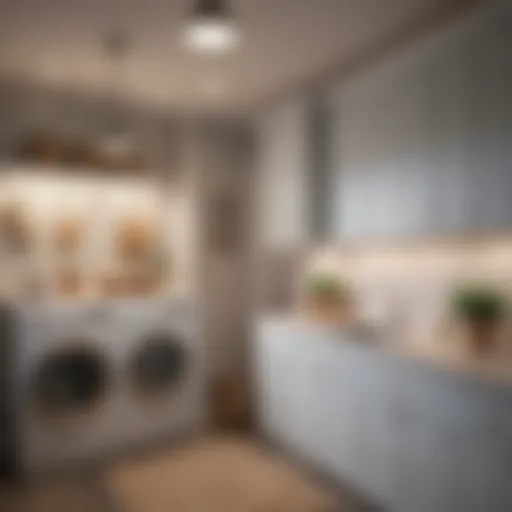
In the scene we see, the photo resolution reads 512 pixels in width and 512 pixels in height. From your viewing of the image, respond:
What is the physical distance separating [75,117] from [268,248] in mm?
1723

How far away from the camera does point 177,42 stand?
2820 millimetres

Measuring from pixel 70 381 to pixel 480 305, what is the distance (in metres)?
2.34

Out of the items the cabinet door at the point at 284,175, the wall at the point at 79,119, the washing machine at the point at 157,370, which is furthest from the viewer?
the cabinet door at the point at 284,175

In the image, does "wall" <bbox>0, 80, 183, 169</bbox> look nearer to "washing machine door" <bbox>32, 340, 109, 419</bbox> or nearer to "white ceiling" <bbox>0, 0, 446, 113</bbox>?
"white ceiling" <bbox>0, 0, 446, 113</bbox>

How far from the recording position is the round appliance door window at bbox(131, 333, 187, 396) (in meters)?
3.55

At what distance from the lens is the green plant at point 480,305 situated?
2463 millimetres

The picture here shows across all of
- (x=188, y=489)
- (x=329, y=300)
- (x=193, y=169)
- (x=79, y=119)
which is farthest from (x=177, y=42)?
(x=188, y=489)

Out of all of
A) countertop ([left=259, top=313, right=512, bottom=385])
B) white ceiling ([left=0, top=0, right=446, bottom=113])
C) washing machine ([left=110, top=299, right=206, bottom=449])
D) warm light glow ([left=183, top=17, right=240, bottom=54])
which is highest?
white ceiling ([left=0, top=0, right=446, bottom=113])

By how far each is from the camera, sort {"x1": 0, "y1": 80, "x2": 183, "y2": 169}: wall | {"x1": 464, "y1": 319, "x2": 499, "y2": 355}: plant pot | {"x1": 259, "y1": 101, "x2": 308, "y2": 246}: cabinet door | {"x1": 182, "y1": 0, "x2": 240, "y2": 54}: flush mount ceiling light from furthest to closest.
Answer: {"x1": 259, "y1": 101, "x2": 308, "y2": 246}: cabinet door → {"x1": 0, "y1": 80, "x2": 183, "y2": 169}: wall → {"x1": 464, "y1": 319, "x2": 499, "y2": 355}: plant pot → {"x1": 182, "y1": 0, "x2": 240, "y2": 54}: flush mount ceiling light

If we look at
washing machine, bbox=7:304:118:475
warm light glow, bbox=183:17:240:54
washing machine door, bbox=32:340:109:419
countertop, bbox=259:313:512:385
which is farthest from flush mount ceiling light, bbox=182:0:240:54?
washing machine door, bbox=32:340:109:419

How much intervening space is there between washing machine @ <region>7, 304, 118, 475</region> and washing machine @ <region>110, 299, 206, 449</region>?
0.31 feet

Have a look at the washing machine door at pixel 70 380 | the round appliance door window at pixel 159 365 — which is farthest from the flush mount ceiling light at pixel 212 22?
the round appliance door window at pixel 159 365

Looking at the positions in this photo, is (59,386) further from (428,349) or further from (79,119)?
(428,349)

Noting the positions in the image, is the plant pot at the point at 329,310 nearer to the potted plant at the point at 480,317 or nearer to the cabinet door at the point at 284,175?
the cabinet door at the point at 284,175
